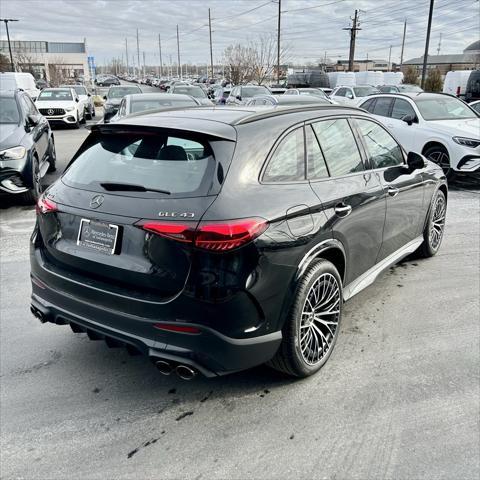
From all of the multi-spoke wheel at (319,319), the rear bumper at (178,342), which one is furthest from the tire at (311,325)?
the rear bumper at (178,342)

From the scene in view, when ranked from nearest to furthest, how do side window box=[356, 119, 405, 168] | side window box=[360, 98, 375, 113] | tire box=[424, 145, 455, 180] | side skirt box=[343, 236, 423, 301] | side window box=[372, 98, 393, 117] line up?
side skirt box=[343, 236, 423, 301], side window box=[356, 119, 405, 168], tire box=[424, 145, 455, 180], side window box=[372, 98, 393, 117], side window box=[360, 98, 375, 113]

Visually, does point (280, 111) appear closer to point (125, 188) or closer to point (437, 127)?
point (125, 188)

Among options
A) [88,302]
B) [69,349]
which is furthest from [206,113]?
[69,349]

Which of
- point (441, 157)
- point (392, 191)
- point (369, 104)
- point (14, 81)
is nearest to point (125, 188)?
point (392, 191)

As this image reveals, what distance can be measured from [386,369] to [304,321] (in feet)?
2.53

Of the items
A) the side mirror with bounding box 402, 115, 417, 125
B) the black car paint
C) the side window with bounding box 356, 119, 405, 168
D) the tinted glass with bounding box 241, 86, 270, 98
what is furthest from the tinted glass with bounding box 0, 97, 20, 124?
the tinted glass with bounding box 241, 86, 270, 98

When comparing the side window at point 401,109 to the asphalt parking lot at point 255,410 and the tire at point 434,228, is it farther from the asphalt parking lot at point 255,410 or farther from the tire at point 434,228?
the asphalt parking lot at point 255,410

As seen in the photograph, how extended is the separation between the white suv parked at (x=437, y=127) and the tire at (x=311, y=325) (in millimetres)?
6920

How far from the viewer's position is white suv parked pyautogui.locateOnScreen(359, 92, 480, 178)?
29.7 feet

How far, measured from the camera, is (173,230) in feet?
8.20

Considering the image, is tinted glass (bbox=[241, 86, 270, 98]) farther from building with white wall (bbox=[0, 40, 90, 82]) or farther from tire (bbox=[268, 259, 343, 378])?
building with white wall (bbox=[0, 40, 90, 82])

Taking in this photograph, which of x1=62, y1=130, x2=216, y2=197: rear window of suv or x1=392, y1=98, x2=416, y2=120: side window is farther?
x1=392, y1=98, x2=416, y2=120: side window

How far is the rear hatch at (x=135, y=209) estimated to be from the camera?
2551mm

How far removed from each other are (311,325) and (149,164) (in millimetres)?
1440
